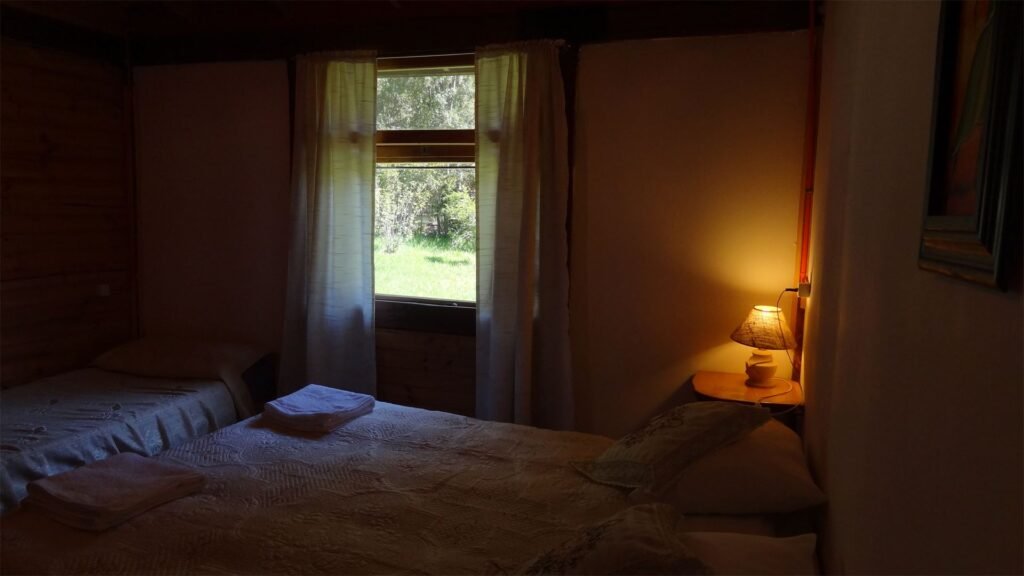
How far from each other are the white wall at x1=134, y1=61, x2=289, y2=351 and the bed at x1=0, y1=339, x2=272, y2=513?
1.27 feet

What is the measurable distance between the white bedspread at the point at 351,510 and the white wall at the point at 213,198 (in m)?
1.73

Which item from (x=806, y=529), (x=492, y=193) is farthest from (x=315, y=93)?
(x=806, y=529)

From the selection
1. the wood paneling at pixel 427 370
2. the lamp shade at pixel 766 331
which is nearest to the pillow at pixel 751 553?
the lamp shade at pixel 766 331

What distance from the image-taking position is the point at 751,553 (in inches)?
56.0

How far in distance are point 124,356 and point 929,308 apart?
13.1ft

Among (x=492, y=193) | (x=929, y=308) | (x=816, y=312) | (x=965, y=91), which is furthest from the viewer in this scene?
(x=492, y=193)

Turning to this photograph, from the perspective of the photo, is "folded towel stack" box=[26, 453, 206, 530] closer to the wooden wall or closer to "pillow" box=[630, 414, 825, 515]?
"pillow" box=[630, 414, 825, 515]

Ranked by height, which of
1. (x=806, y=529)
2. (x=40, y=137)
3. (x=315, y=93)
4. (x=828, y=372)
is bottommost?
(x=806, y=529)

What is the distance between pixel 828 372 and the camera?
6.30 feet

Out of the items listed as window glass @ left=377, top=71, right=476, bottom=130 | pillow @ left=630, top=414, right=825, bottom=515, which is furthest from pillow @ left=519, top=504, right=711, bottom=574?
window glass @ left=377, top=71, right=476, bottom=130

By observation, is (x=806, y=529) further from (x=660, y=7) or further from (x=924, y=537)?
(x=660, y=7)

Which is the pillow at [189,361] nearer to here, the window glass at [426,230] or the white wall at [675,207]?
the window glass at [426,230]

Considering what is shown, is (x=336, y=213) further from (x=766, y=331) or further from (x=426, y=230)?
(x=766, y=331)

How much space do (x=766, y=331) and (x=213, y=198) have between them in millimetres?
3314
